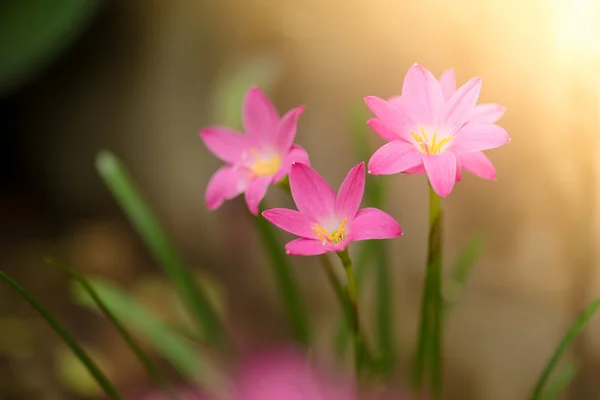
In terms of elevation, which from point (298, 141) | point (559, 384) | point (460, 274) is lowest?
point (559, 384)

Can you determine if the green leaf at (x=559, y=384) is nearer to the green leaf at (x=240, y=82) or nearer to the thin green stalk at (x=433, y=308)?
the thin green stalk at (x=433, y=308)

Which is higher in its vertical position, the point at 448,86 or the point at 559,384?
the point at 448,86

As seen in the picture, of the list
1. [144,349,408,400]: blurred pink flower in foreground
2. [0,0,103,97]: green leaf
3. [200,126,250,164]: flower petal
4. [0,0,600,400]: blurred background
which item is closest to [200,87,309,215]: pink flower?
[200,126,250,164]: flower petal

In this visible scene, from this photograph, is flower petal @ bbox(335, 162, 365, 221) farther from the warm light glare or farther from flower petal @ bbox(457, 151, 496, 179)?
the warm light glare

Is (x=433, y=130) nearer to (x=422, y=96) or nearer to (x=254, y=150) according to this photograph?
(x=422, y=96)

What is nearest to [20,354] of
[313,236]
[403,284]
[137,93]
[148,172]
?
[148,172]

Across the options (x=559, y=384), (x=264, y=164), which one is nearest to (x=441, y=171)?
(x=264, y=164)

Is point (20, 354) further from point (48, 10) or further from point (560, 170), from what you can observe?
point (560, 170)
